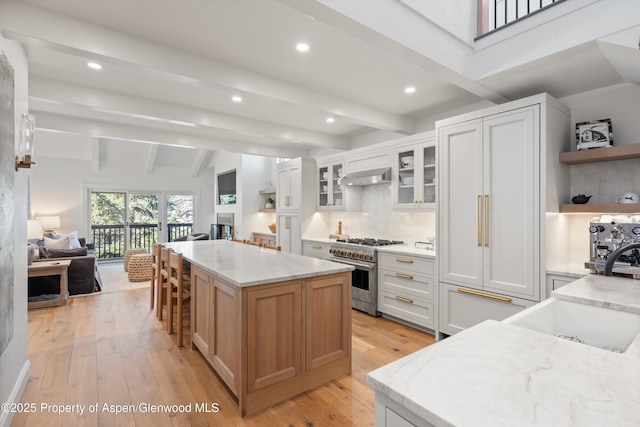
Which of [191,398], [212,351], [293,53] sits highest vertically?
[293,53]

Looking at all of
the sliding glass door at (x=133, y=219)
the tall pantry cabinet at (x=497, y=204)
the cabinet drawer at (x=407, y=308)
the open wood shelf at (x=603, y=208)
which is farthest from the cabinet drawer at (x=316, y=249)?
the sliding glass door at (x=133, y=219)

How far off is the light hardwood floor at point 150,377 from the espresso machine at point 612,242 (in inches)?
63.9

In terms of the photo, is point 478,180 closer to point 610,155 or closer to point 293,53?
point 610,155

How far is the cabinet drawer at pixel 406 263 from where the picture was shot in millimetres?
3334

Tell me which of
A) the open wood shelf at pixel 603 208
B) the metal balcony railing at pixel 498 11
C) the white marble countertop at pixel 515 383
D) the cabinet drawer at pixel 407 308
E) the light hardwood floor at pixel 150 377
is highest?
the metal balcony railing at pixel 498 11

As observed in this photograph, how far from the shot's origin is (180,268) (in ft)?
9.70

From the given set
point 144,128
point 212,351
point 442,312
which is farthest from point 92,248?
point 442,312

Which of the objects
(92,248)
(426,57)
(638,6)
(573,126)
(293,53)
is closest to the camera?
(638,6)

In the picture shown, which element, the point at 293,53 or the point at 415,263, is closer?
the point at 293,53

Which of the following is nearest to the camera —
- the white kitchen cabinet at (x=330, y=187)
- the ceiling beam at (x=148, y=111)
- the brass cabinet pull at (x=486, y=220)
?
the brass cabinet pull at (x=486, y=220)

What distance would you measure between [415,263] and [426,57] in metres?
2.03

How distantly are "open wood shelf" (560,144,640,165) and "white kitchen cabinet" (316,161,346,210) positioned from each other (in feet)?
9.10

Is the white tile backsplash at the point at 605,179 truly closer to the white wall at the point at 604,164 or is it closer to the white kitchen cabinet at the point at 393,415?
the white wall at the point at 604,164

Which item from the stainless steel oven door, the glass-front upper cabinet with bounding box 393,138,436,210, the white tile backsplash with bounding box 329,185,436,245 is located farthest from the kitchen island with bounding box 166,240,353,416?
the white tile backsplash with bounding box 329,185,436,245
